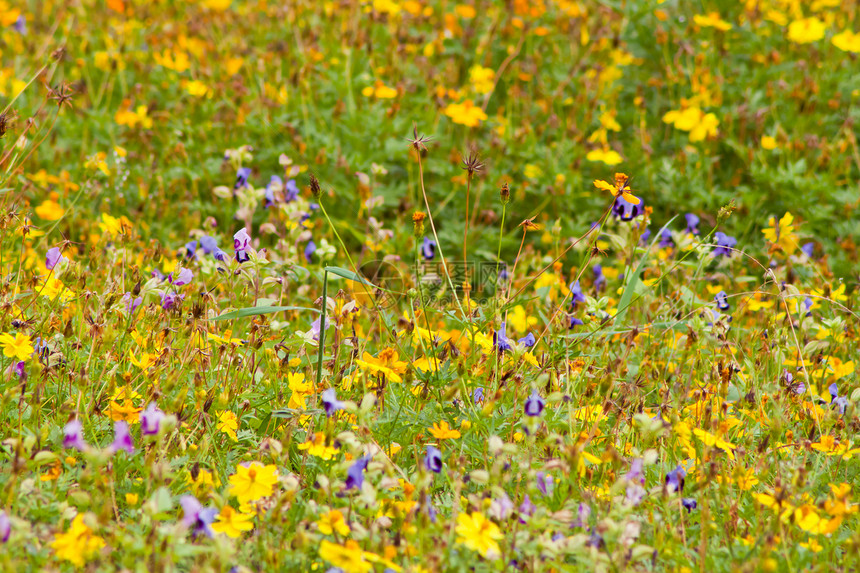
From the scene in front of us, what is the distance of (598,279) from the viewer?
9.98 feet

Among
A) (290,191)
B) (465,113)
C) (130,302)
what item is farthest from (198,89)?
(130,302)

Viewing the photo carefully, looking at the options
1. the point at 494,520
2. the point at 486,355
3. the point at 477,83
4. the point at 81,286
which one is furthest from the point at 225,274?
the point at 477,83

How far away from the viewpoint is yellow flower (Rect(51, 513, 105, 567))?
1362 mm

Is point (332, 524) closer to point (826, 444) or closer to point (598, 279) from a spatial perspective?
point (826, 444)

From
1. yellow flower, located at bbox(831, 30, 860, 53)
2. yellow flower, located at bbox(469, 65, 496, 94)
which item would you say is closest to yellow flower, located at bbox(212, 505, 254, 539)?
yellow flower, located at bbox(469, 65, 496, 94)

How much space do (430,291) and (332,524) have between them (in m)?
1.37

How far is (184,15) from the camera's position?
5156 millimetres

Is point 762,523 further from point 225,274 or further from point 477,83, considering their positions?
point 477,83

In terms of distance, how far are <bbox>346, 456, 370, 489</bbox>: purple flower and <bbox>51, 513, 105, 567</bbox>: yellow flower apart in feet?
1.46

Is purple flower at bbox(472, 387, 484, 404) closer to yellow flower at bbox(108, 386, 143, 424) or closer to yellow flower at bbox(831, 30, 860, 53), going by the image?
yellow flower at bbox(108, 386, 143, 424)

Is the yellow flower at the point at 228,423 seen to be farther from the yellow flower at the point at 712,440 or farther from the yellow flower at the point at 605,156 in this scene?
the yellow flower at the point at 605,156

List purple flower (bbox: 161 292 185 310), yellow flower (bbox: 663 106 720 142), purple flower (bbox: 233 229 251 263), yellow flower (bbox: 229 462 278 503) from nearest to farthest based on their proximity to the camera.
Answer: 1. yellow flower (bbox: 229 462 278 503)
2. purple flower (bbox: 233 229 251 263)
3. purple flower (bbox: 161 292 185 310)
4. yellow flower (bbox: 663 106 720 142)

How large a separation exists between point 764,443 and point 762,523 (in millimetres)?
252

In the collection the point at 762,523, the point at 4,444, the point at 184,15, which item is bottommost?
the point at 762,523
